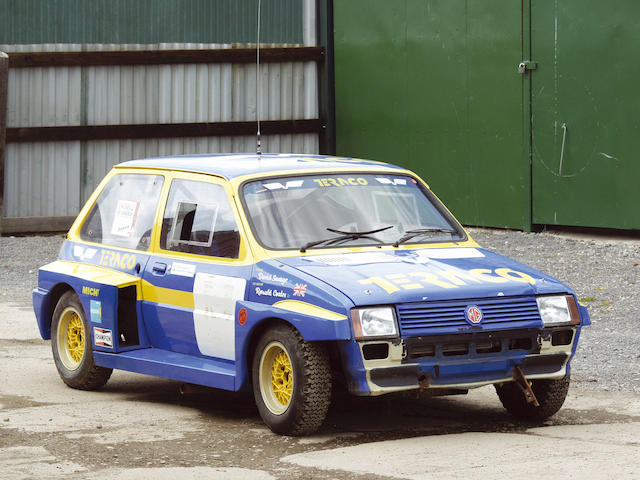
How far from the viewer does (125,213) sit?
361 inches

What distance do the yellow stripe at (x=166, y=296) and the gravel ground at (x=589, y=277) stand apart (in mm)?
2899

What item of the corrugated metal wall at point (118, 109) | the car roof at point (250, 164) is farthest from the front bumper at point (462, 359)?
the corrugated metal wall at point (118, 109)

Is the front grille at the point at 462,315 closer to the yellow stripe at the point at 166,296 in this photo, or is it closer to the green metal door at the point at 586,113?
the yellow stripe at the point at 166,296

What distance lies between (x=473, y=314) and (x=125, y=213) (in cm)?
297

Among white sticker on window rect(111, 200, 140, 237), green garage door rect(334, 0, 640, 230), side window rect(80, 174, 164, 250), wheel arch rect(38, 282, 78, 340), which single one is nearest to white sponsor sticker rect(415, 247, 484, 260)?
side window rect(80, 174, 164, 250)

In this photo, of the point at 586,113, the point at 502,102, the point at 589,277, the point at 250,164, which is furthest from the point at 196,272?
the point at 502,102

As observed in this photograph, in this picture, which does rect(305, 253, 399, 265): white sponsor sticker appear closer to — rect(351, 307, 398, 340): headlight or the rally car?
the rally car

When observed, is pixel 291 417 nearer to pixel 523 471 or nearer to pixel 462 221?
pixel 523 471

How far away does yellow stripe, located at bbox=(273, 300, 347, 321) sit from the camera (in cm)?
707

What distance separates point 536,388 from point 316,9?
14.2 m

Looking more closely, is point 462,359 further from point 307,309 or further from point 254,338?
point 254,338

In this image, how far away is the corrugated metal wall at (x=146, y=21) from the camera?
19859mm

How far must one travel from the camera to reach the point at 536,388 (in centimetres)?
793

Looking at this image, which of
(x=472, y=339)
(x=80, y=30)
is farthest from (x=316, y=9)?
(x=472, y=339)
